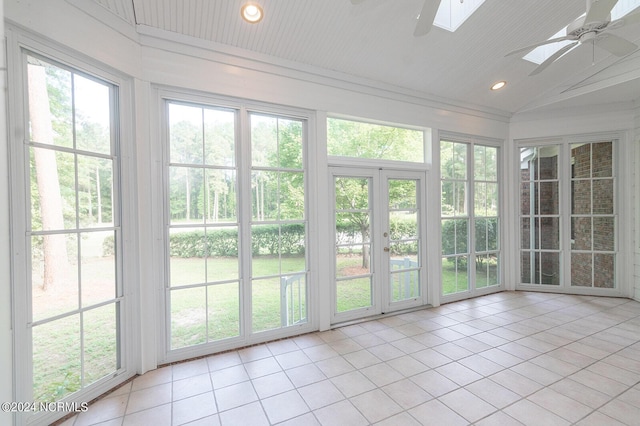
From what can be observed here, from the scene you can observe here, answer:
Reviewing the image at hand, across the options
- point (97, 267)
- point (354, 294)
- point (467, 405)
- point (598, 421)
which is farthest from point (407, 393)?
point (97, 267)

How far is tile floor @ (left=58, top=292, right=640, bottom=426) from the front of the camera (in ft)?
6.32

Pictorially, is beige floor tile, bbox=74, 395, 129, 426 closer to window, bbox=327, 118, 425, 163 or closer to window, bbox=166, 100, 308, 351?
window, bbox=166, 100, 308, 351

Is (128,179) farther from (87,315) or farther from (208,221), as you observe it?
(87,315)

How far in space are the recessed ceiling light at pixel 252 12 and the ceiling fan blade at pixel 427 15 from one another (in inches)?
52.8

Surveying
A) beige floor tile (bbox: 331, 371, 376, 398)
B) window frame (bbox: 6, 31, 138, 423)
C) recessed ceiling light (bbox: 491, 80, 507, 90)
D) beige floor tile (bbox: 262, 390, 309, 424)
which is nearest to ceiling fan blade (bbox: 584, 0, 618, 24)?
recessed ceiling light (bbox: 491, 80, 507, 90)

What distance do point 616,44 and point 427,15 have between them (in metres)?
1.80

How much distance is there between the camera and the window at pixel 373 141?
3.77m

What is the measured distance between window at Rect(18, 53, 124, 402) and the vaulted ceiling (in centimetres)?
68

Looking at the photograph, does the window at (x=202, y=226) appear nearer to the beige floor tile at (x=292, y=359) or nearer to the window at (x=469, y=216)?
the beige floor tile at (x=292, y=359)

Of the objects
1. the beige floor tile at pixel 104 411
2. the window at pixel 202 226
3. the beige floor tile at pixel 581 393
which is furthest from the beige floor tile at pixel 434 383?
the beige floor tile at pixel 104 411

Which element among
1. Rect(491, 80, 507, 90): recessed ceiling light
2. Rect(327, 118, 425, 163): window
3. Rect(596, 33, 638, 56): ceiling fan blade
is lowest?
Rect(327, 118, 425, 163): window

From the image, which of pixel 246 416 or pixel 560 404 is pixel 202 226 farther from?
pixel 560 404

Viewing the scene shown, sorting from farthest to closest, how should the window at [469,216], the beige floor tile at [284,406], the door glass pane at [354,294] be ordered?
1. the window at [469,216]
2. the door glass pane at [354,294]
3. the beige floor tile at [284,406]

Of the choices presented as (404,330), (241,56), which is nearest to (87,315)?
(241,56)
